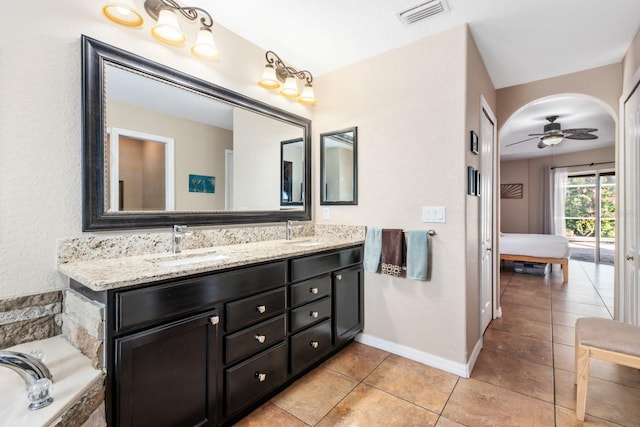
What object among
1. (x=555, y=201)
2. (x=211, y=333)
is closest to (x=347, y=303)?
(x=211, y=333)

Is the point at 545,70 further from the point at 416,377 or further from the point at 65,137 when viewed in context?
the point at 65,137

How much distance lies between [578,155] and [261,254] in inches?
337

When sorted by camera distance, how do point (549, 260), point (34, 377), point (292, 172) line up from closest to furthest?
point (34, 377) < point (292, 172) < point (549, 260)

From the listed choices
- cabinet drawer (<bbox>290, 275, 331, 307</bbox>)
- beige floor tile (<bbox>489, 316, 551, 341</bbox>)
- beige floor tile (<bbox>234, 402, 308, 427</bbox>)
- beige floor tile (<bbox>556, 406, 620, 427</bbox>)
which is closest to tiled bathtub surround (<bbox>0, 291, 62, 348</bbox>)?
beige floor tile (<bbox>234, 402, 308, 427</bbox>)

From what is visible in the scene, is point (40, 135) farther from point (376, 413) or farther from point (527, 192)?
point (527, 192)

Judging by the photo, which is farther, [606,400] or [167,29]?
[606,400]

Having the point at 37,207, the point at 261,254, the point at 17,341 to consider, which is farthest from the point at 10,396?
the point at 261,254

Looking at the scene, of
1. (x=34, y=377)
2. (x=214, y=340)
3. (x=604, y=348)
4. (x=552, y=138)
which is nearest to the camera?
(x=34, y=377)

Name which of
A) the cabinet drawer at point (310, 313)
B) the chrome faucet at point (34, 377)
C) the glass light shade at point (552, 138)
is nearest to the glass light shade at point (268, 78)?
the cabinet drawer at point (310, 313)

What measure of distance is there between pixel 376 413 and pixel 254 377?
0.74 metres

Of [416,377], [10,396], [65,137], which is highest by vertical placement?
[65,137]

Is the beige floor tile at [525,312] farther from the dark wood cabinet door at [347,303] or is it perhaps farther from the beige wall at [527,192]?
the beige wall at [527,192]

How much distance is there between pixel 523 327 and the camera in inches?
118

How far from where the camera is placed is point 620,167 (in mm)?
2545
